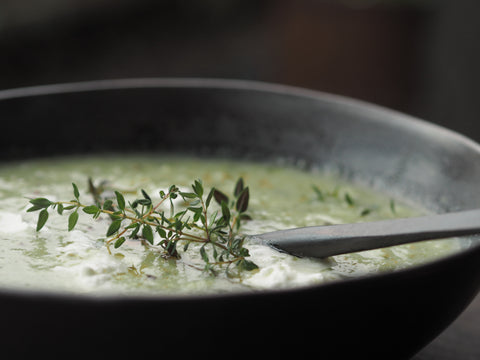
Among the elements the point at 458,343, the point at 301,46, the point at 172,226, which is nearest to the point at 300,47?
the point at 301,46

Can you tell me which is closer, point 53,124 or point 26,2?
point 53,124

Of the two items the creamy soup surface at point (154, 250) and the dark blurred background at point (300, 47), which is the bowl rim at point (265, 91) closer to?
the creamy soup surface at point (154, 250)

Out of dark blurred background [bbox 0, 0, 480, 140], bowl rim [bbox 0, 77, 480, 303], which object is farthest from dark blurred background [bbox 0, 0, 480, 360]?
bowl rim [bbox 0, 77, 480, 303]

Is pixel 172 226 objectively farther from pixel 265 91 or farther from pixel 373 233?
pixel 265 91

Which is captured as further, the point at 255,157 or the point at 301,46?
the point at 301,46

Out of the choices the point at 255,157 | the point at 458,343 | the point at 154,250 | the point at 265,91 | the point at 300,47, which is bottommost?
the point at 458,343

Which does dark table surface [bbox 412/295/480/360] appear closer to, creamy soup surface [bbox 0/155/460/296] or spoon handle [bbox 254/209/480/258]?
creamy soup surface [bbox 0/155/460/296]

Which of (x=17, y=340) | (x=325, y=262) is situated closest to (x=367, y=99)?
(x=325, y=262)

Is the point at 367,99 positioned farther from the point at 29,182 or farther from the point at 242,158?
the point at 29,182
